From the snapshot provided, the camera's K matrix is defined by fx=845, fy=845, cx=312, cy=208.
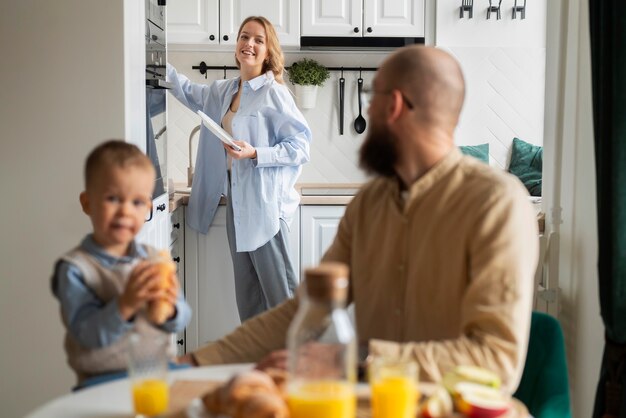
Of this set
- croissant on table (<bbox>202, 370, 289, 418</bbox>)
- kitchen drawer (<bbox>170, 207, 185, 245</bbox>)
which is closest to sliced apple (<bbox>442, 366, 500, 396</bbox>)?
croissant on table (<bbox>202, 370, 289, 418</bbox>)

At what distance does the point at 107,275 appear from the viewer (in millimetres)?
1461

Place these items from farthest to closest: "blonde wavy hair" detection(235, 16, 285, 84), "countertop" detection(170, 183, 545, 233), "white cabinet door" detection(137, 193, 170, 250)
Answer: "countertop" detection(170, 183, 545, 233) < "blonde wavy hair" detection(235, 16, 285, 84) < "white cabinet door" detection(137, 193, 170, 250)

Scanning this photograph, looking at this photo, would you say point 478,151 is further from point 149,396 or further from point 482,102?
point 149,396

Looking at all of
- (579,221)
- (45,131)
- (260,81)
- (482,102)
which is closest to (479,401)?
(579,221)

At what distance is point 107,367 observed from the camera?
58.2 inches

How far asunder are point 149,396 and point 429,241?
2.25 ft

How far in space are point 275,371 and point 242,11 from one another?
3413 millimetres

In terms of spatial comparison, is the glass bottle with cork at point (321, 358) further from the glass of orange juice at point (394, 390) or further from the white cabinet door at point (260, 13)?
the white cabinet door at point (260, 13)

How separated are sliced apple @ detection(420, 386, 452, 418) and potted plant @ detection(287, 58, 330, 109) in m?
3.66

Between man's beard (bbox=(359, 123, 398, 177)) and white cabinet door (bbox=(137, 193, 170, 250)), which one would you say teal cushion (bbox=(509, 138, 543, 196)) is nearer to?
white cabinet door (bbox=(137, 193, 170, 250))

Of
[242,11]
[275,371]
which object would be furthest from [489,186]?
[242,11]

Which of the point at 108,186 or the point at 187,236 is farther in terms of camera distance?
the point at 187,236

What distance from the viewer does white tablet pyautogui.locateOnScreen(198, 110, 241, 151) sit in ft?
11.2

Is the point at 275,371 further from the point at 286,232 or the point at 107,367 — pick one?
the point at 286,232
